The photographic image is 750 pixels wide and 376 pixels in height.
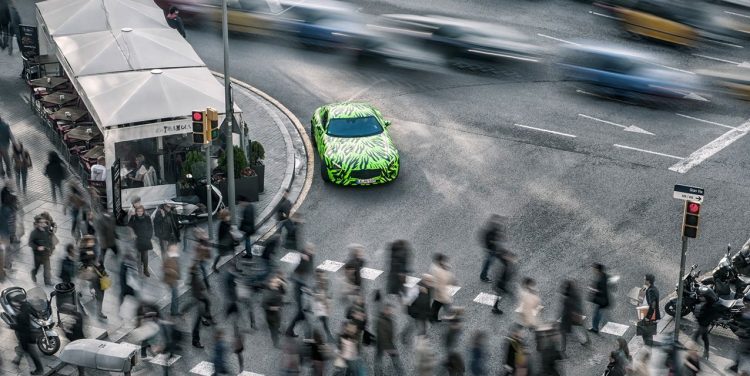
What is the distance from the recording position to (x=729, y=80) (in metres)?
35.8

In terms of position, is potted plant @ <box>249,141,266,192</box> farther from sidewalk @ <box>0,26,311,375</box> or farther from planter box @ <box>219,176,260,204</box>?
planter box @ <box>219,176,260,204</box>

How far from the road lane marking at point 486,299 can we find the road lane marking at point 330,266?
319 cm

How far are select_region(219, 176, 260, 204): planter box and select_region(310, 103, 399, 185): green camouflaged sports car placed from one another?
2.01 meters

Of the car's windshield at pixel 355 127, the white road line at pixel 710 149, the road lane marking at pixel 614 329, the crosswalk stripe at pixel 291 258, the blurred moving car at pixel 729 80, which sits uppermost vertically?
the blurred moving car at pixel 729 80

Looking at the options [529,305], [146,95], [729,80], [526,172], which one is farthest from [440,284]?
[729,80]

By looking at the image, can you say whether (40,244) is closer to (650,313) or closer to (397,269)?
(397,269)

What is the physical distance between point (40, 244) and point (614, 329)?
38.5ft

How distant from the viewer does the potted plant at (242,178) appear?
29.0 m

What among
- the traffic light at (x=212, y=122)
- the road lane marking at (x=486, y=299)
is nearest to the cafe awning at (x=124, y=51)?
the traffic light at (x=212, y=122)

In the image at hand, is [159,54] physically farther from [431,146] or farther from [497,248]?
[497,248]

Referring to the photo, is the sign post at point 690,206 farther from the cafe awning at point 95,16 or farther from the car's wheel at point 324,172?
the cafe awning at point 95,16

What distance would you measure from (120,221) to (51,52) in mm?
8877

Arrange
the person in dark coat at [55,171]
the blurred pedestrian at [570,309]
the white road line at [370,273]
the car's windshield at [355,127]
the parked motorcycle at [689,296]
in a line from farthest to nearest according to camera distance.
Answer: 1. the car's windshield at [355,127]
2. the person in dark coat at [55,171]
3. the white road line at [370,273]
4. the parked motorcycle at [689,296]
5. the blurred pedestrian at [570,309]

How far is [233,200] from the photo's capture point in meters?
27.3
